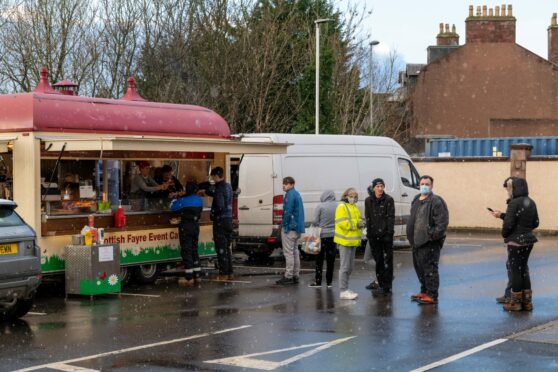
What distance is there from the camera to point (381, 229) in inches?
570

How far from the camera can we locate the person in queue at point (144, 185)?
16.6m

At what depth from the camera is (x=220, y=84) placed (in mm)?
32969

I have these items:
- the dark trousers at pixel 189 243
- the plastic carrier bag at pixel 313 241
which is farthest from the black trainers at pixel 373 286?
the dark trousers at pixel 189 243

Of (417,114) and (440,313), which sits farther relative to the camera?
(417,114)

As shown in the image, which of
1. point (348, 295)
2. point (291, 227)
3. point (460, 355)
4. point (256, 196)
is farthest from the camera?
point (256, 196)

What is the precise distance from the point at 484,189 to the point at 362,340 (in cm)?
2139

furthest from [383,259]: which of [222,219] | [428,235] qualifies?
→ [222,219]

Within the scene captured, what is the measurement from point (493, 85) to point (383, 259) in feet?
117

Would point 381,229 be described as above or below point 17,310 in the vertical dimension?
above

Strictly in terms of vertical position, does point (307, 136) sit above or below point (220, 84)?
below

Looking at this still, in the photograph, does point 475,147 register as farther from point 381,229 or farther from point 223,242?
point 381,229

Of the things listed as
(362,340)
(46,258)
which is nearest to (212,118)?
(46,258)

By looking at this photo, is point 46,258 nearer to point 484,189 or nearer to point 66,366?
point 66,366

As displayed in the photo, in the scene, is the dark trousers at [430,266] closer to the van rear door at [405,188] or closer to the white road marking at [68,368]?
the white road marking at [68,368]
